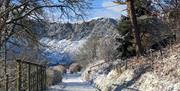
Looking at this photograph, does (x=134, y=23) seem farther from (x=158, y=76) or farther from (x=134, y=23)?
(x=158, y=76)

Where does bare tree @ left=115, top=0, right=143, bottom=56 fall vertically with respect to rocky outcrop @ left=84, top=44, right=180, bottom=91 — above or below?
above

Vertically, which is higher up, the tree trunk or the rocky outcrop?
the tree trunk

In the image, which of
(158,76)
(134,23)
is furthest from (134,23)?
(158,76)

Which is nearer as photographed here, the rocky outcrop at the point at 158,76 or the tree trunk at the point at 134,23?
the rocky outcrop at the point at 158,76

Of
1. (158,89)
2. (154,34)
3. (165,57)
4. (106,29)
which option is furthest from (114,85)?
(106,29)

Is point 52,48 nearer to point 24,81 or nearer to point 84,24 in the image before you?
point 84,24

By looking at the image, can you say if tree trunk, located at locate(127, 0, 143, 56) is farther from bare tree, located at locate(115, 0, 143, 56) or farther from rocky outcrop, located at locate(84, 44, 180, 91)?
rocky outcrop, located at locate(84, 44, 180, 91)

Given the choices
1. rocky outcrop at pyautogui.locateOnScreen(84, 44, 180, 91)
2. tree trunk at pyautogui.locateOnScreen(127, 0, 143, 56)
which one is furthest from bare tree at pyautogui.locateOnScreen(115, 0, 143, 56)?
rocky outcrop at pyautogui.locateOnScreen(84, 44, 180, 91)

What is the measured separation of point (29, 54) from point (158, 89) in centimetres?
1777

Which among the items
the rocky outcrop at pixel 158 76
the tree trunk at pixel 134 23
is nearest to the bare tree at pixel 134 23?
the tree trunk at pixel 134 23

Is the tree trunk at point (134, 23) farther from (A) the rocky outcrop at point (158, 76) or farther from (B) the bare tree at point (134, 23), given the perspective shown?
(A) the rocky outcrop at point (158, 76)

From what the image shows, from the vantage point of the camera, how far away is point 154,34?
56.4 meters

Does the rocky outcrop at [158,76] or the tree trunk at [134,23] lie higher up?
the tree trunk at [134,23]

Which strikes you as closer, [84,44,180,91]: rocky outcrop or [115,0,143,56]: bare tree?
[84,44,180,91]: rocky outcrop
